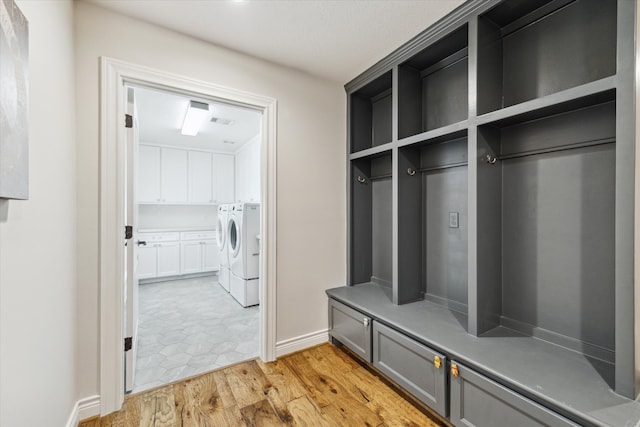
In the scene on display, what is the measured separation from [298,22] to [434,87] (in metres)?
1.14

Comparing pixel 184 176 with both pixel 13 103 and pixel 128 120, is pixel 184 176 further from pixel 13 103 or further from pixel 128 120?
pixel 13 103

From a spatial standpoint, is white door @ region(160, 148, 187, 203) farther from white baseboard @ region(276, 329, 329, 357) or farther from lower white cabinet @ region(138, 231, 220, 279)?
white baseboard @ region(276, 329, 329, 357)

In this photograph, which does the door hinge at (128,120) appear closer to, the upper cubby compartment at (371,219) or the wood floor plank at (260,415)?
the upper cubby compartment at (371,219)

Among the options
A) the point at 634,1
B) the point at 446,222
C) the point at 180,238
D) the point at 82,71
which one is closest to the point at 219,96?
the point at 82,71

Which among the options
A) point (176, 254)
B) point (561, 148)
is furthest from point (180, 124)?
point (561, 148)

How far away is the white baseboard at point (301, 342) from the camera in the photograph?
238 centimetres

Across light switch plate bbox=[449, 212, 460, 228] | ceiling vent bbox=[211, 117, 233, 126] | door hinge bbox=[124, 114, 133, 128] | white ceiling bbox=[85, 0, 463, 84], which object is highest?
ceiling vent bbox=[211, 117, 233, 126]

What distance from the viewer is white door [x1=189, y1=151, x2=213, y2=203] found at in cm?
541

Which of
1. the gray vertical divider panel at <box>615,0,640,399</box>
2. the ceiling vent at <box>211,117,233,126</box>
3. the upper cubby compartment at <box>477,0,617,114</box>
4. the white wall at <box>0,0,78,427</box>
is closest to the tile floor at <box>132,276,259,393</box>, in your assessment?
the white wall at <box>0,0,78,427</box>

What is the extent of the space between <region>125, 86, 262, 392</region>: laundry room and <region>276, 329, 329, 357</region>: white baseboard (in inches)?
11.5

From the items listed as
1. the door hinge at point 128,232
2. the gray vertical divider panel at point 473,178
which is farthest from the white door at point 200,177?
the gray vertical divider panel at point 473,178

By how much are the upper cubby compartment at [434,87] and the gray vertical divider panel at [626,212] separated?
870 mm

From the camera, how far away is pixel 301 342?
8.12ft

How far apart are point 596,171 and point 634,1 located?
71 centimetres
